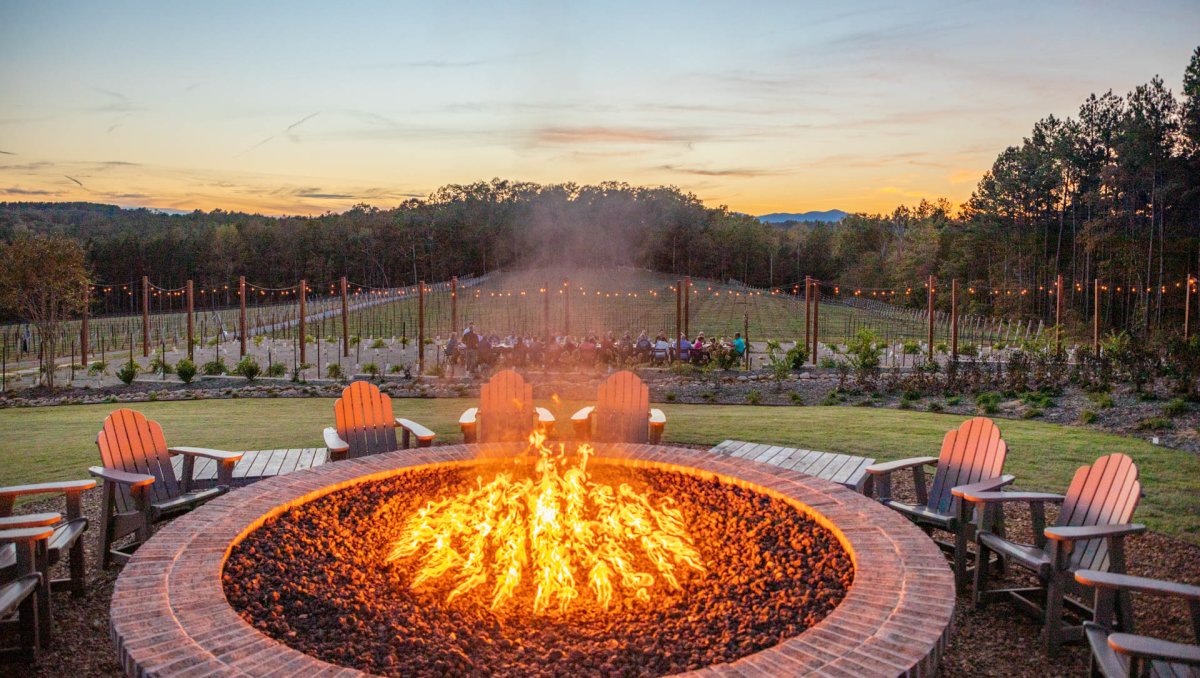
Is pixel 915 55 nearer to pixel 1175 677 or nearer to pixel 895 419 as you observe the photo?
pixel 895 419

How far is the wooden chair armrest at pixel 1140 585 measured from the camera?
2463 mm

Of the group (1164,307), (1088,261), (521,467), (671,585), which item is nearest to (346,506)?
(521,467)

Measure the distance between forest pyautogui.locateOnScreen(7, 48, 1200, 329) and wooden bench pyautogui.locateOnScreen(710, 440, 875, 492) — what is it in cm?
2451

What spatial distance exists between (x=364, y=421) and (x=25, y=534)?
2.36m

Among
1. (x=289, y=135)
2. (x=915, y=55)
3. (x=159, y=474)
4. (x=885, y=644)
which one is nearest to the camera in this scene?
(x=885, y=644)

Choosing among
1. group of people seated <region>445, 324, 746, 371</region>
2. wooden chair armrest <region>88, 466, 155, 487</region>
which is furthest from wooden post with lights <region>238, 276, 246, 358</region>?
wooden chair armrest <region>88, 466, 155, 487</region>

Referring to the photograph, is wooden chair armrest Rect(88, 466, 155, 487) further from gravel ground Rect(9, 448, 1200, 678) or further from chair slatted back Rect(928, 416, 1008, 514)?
chair slatted back Rect(928, 416, 1008, 514)

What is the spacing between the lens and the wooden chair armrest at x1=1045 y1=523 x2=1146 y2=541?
9.71 feet

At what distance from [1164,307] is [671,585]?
3442cm

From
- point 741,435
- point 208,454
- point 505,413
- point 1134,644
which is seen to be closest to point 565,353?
point 741,435

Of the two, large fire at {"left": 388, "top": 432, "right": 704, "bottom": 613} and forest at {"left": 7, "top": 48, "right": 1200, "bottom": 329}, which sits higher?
forest at {"left": 7, "top": 48, "right": 1200, "bottom": 329}

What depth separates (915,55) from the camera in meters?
13.5

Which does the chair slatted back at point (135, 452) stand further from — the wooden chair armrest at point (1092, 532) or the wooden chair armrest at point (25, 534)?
the wooden chair armrest at point (1092, 532)

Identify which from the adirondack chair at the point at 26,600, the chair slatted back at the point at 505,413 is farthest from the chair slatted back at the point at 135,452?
the chair slatted back at the point at 505,413
